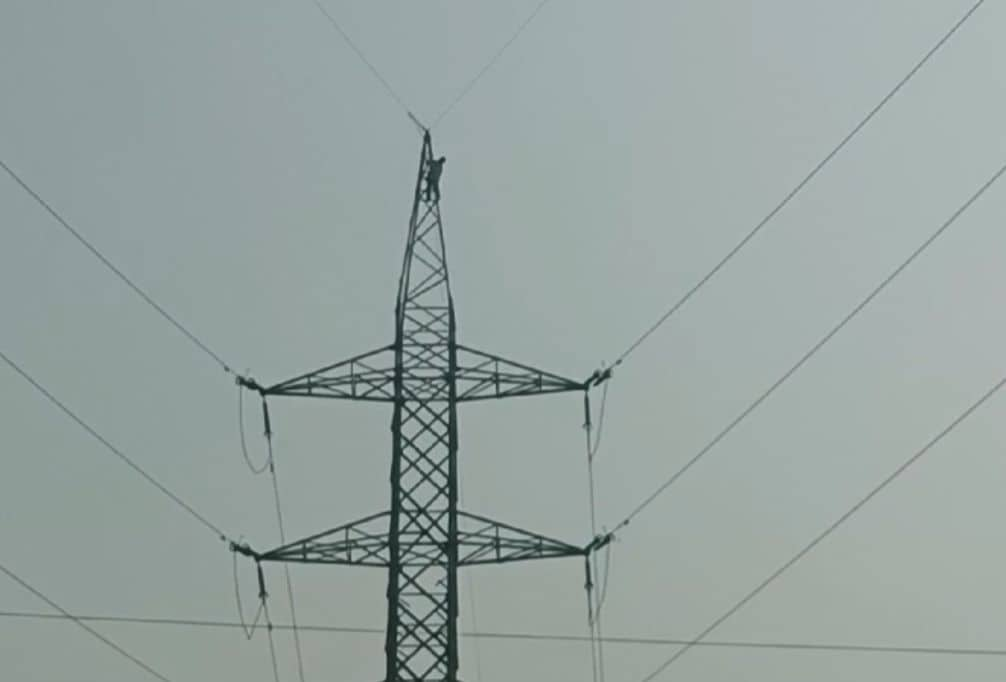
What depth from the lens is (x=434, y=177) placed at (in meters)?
31.6

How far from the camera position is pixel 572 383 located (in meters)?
27.7

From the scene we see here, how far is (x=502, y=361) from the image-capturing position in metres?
27.1

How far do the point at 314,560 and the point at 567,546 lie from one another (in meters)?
3.73

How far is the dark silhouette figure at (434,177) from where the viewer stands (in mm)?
31375

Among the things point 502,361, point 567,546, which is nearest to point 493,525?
point 567,546

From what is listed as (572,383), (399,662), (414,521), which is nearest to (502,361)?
(572,383)

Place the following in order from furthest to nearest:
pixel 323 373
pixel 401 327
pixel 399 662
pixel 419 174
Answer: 1. pixel 419 174
2. pixel 401 327
3. pixel 323 373
4. pixel 399 662

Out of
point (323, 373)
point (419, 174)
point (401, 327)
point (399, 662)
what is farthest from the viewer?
point (419, 174)

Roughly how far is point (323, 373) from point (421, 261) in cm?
422

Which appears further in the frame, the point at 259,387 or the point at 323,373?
the point at 259,387

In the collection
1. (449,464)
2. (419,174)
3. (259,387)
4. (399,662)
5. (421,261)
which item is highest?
(419,174)

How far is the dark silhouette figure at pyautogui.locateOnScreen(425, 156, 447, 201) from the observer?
3138 cm

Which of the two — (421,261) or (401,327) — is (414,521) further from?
(421,261)

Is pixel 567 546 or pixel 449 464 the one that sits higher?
pixel 449 464
